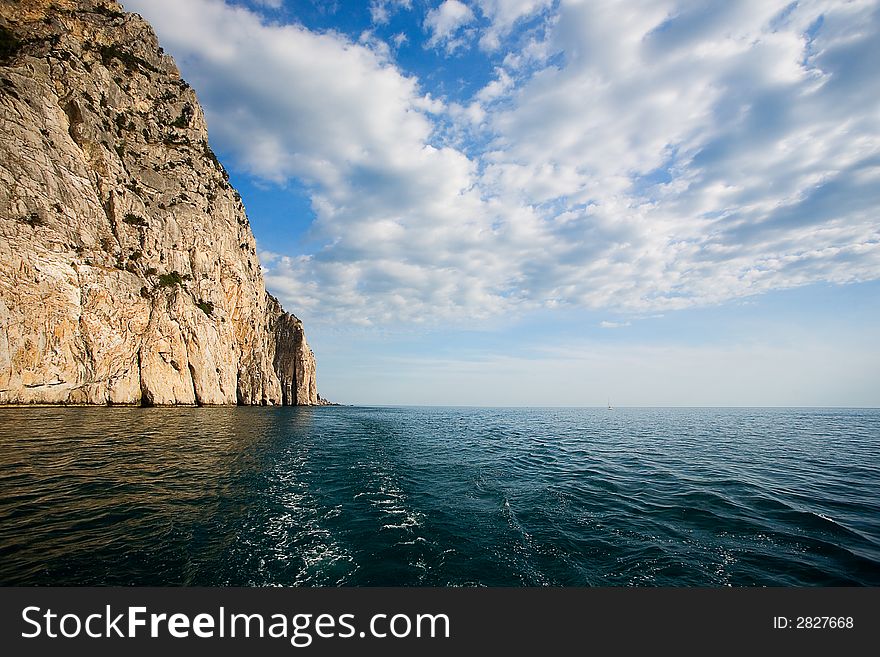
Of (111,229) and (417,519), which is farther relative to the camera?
(111,229)

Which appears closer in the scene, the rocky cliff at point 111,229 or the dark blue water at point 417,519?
the dark blue water at point 417,519

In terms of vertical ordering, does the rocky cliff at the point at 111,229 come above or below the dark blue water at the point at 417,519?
above

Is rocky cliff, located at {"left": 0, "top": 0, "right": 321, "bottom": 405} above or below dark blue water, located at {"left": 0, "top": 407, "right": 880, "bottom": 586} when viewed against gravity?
above

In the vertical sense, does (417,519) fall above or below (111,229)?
below

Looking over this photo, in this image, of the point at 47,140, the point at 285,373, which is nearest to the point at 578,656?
the point at 47,140

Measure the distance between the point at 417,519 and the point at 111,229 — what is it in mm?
74708

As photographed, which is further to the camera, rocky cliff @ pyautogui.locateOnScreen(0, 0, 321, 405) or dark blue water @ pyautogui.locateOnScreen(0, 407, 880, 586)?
rocky cliff @ pyautogui.locateOnScreen(0, 0, 321, 405)

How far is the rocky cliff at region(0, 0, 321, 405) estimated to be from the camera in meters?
43.2

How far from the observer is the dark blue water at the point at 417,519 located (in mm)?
8242

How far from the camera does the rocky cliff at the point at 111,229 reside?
43.2 metres

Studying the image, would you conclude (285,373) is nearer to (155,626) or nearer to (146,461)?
(146,461)

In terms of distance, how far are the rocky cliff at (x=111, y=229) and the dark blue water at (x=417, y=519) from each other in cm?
3045

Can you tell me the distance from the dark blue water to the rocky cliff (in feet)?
99.9

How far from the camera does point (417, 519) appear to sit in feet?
40.0
